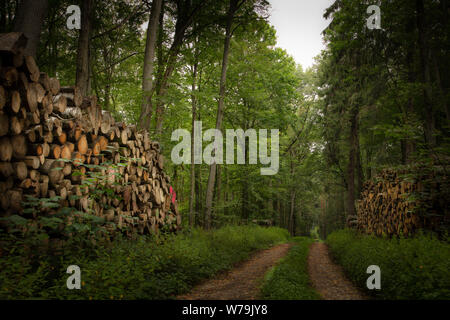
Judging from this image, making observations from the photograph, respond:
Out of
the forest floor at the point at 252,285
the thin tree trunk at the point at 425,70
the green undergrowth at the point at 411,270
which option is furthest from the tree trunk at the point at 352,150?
the green undergrowth at the point at 411,270

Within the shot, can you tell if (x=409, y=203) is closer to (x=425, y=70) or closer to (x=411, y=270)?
(x=411, y=270)

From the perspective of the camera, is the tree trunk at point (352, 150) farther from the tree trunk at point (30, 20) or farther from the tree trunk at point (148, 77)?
the tree trunk at point (30, 20)

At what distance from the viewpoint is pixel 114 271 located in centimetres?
410

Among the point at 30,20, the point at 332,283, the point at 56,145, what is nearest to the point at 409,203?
the point at 332,283

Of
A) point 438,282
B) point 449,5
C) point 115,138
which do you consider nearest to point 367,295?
point 438,282

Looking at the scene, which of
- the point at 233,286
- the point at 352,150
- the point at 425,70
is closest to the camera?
the point at 233,286

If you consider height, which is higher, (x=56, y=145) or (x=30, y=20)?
(x=30, y=20)

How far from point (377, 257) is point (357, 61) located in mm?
11410

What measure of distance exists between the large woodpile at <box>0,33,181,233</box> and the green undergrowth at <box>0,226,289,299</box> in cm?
85

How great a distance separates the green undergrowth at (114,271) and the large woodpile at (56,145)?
33.6 inches

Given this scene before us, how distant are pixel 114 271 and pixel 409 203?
7.67 metres

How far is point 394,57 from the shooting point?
39.1 ft

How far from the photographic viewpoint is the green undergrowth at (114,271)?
10.5ft

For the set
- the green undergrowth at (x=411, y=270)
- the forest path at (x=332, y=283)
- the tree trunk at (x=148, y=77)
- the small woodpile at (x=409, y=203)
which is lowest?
the forest path at (x=332, y=283)
